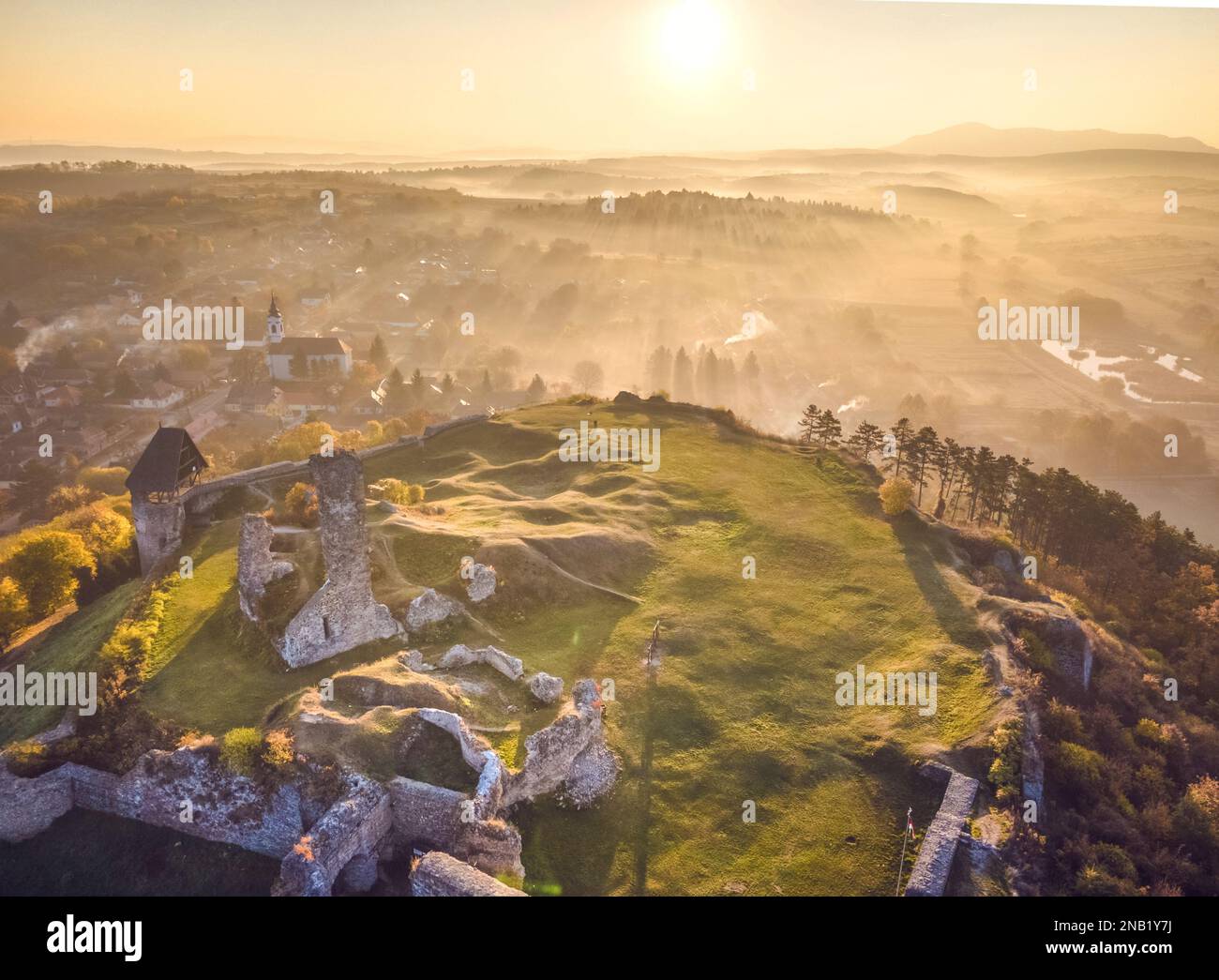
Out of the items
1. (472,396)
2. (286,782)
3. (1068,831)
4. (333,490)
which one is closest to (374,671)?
(286,782)

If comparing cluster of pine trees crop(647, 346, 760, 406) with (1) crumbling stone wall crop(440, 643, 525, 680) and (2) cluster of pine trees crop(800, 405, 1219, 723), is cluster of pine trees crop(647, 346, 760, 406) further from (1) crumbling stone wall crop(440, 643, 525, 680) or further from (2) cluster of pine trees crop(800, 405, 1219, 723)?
(1) crumbling stone wall crop(440, 643, 525, 680)

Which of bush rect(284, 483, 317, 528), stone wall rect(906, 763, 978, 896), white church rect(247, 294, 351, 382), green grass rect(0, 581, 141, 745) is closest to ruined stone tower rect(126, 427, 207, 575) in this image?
green grass rect(0, 581, 141, 745)

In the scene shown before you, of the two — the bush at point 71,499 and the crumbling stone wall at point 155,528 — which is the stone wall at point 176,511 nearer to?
the crumbling stone wall at point 155,528

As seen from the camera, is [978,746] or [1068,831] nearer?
[1068,831]

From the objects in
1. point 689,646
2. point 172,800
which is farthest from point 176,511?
point 689,646

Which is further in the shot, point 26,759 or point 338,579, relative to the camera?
point 338,579

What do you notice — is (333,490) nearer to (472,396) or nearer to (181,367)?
(472,396)

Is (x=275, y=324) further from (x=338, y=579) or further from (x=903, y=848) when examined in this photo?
(x=903, y=848)
